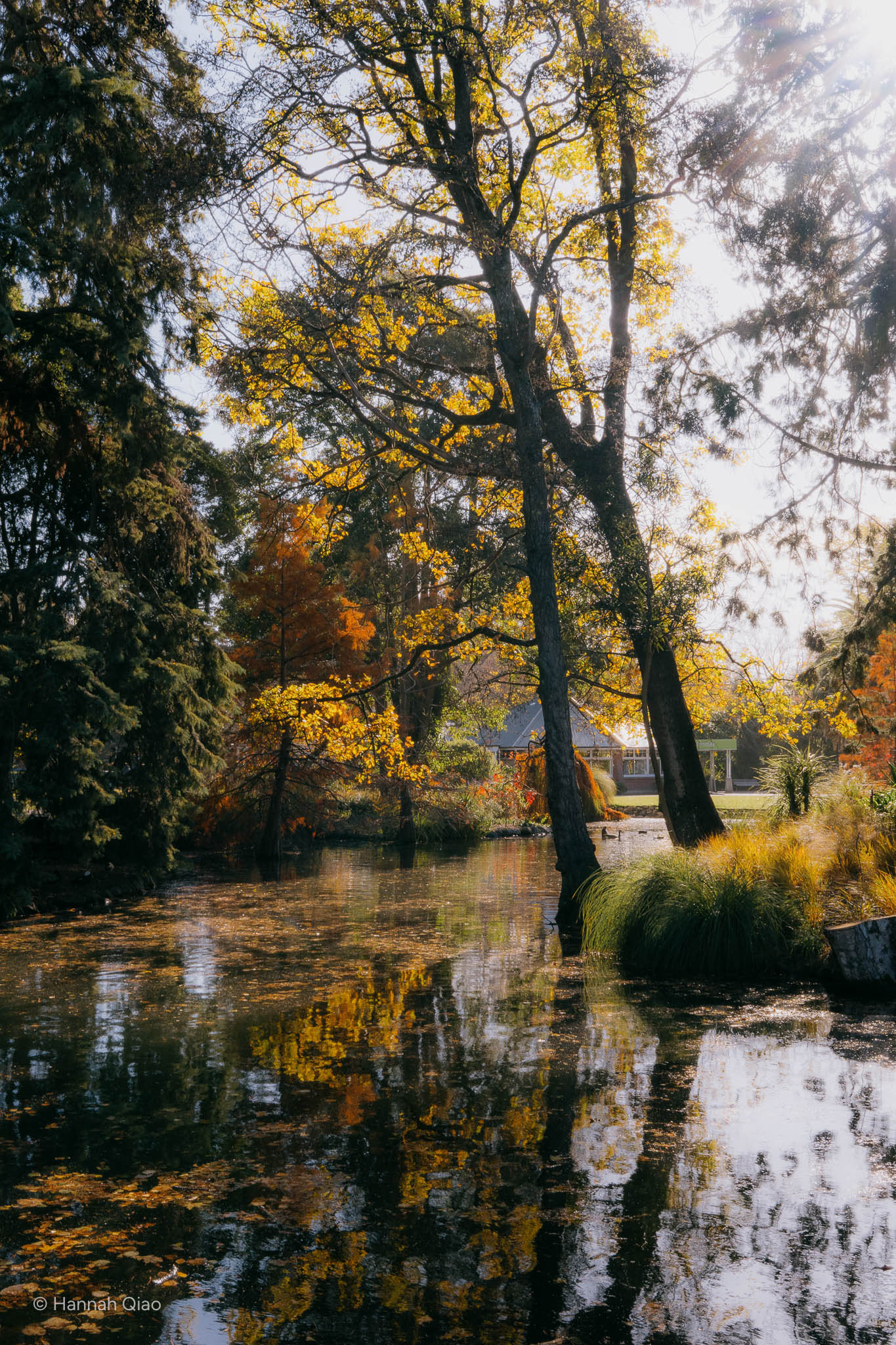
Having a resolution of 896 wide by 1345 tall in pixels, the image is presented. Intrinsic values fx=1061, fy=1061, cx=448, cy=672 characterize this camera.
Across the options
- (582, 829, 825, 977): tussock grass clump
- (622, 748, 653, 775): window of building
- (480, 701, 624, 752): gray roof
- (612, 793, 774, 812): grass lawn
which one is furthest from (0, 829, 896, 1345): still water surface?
(622, 748, 653, 775): window of building

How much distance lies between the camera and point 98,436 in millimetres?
16078

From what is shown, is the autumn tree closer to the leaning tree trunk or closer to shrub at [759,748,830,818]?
the leaning tree trunk

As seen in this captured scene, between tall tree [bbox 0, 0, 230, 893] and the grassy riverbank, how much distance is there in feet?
24.6

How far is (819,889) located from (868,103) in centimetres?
821

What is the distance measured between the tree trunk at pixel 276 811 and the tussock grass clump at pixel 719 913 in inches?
514

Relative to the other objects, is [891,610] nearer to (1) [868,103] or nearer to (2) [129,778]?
(1) [868,103]

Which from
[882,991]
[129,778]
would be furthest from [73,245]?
[882,991]

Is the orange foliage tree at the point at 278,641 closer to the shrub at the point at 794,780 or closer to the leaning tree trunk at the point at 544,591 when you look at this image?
the leaning tree trunk at the point at 544,591

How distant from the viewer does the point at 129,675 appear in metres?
16.1

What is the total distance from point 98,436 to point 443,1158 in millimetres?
13474

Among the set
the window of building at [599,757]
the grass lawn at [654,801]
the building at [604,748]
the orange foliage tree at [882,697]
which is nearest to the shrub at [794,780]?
the orange foliage tree at [882,697]

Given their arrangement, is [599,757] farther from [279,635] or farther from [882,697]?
[279,635]

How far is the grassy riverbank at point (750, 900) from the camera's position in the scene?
9.84m

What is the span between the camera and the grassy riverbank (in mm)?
9836
